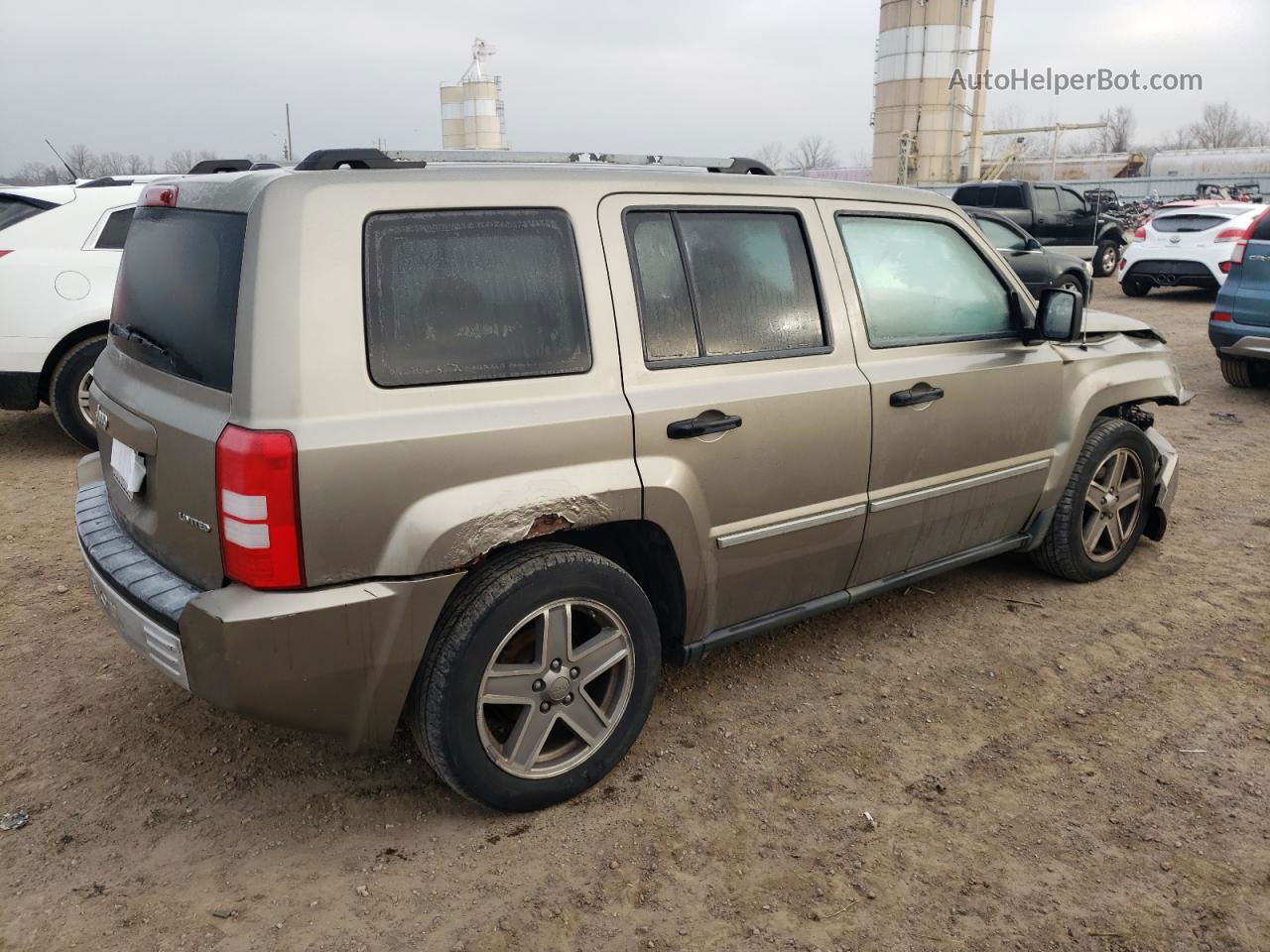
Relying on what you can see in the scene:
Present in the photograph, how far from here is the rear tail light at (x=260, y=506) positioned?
7.57 feet

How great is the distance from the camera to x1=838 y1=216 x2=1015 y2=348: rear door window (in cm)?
353

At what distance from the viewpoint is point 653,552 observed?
3059mm

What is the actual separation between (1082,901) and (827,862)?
2.11 feet

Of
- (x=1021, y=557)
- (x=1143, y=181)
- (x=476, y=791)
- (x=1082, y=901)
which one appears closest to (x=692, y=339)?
(x=476, y=791)

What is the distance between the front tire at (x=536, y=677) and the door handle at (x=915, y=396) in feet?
3.98

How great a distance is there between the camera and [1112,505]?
455 cm

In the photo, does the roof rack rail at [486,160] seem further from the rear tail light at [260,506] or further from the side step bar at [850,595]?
the side step bar at [850,595]

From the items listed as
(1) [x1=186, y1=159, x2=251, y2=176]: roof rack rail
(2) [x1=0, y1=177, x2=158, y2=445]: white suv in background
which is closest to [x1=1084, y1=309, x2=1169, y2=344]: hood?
(1) [x1=186, y1=159, x2=251, y2=176]: roof rack rail

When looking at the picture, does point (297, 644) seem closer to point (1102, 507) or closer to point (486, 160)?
point (486, 160)

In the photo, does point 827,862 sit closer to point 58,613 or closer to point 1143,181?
point 58,613

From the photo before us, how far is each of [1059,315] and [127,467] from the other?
3.32 meters

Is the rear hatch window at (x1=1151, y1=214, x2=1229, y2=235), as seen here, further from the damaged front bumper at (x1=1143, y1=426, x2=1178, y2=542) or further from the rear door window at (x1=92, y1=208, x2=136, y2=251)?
the rear door window at (x1=92, y1=208, x2=136, y2=251)

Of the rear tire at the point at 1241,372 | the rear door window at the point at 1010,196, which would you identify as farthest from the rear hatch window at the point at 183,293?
the rear door window at the point at 1010,196

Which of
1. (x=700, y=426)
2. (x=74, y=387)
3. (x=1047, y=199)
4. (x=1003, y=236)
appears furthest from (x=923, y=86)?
(x=700, y=426)
